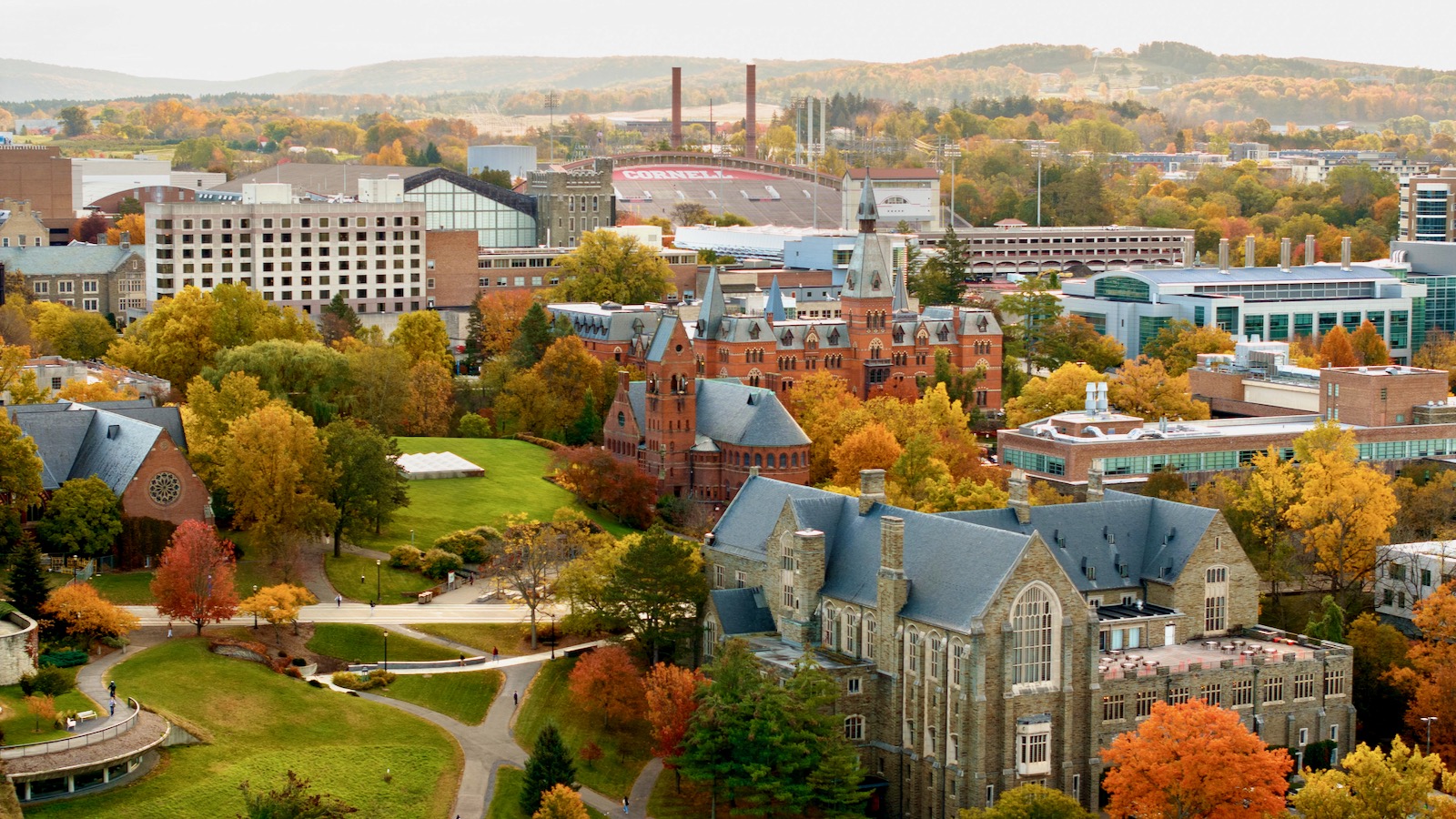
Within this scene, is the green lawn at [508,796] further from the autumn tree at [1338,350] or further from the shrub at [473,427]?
the autumn tree at [1338,350]

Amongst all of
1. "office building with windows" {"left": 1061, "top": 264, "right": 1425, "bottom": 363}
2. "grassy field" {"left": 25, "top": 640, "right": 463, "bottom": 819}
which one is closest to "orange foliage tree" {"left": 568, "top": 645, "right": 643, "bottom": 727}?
"grassy field" {"left": 25, "top": 640, "right": 463, "bottom": 819}

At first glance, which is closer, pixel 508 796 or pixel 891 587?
pixel 508 796

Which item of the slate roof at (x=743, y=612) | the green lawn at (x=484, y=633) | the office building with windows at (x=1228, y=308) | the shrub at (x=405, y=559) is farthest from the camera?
the office building with windows at (x=1228, y=308)

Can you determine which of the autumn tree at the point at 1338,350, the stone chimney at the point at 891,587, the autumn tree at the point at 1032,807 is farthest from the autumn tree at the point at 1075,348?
the autumn tree at the point at 1032,807

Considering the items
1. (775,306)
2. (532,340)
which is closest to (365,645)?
(532,340)

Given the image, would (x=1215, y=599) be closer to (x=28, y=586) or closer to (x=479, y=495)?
(x=479, y=495)

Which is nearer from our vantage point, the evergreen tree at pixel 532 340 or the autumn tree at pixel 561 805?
the autumn tree at pixel 561 805

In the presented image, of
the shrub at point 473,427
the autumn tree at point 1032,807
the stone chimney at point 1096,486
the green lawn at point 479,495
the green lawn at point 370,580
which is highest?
the stone chimney at point 1096,486
